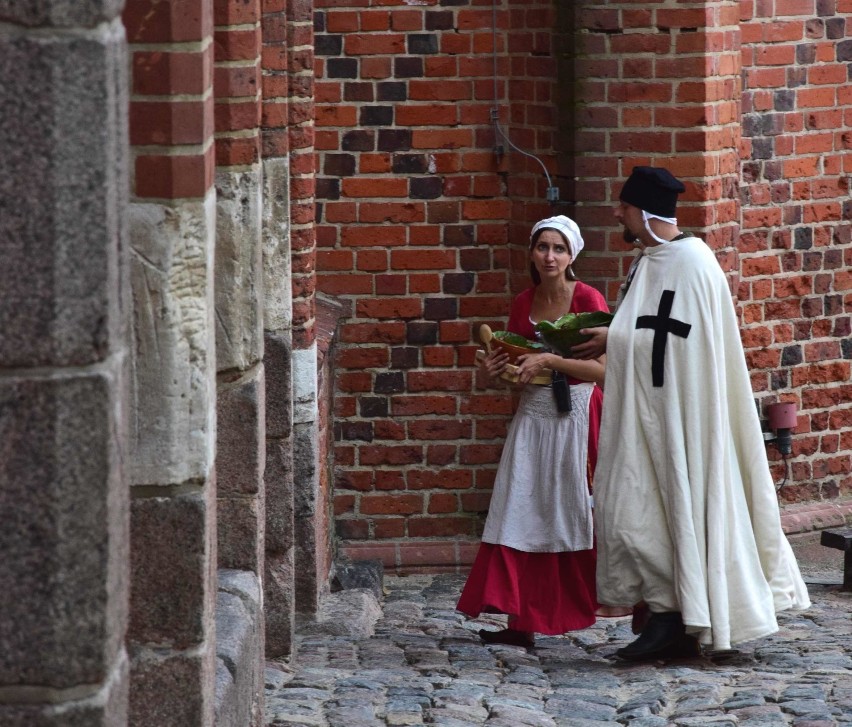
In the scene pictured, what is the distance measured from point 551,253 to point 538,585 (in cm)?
123

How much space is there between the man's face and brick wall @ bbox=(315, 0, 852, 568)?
1.54m

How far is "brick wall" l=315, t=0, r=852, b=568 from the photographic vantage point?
7.86m

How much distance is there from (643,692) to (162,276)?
9.25ft

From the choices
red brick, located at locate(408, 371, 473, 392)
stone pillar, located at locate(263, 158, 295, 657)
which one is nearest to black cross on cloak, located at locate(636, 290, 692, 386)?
stone pillar, located at locate(263, 158, 295, 657)

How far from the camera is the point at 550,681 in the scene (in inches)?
231

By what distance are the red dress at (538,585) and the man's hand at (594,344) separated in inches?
8.9

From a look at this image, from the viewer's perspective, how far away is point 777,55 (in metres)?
8.62

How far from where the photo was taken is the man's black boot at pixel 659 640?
244 inches

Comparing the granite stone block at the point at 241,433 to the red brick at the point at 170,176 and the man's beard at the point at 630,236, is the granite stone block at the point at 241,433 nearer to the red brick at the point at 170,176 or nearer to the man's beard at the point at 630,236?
the red brick at the point at 170,176

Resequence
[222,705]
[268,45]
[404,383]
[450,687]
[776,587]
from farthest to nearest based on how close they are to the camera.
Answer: [404,383] < [776,587] < [268,45] < [450,687] < [222,705]

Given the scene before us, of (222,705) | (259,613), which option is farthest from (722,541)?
(222,705)

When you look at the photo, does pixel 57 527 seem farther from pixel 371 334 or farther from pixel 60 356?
pixel 371 334

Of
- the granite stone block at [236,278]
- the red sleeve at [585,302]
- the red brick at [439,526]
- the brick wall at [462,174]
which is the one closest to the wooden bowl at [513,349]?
the red sleeve at [585,302]

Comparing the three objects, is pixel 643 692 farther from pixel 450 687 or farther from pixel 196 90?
pixel 196 90
